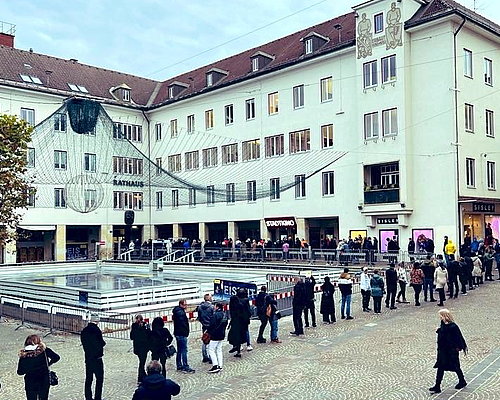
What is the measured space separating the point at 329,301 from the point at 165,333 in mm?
6995

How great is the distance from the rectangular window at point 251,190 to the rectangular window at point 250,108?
5.17m

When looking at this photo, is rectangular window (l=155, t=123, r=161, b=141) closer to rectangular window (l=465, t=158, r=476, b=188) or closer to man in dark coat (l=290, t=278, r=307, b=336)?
rectangular window (l=465, t=158, r=476, b=188)

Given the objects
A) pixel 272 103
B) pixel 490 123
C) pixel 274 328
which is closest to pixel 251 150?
pixel 272 103

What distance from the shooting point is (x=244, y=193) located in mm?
46031

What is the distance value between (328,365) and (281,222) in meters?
30.9

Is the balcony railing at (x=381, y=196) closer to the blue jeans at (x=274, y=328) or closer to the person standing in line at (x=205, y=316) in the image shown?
the blue jeans at (x=274, y=328)

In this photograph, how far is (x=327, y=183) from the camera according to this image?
40.5m

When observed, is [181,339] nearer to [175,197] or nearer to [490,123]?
[490,123]

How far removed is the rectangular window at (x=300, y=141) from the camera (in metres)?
41.5

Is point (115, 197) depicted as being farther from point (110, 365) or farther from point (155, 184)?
point (110, 365)

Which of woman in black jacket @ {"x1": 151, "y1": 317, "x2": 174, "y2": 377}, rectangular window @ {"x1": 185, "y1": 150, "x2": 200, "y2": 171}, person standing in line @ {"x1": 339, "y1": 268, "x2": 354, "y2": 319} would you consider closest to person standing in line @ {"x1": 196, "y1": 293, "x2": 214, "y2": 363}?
woman in black jacket @ {"x1": 151, "y1": 317, "x2": 174, "y2": 377}

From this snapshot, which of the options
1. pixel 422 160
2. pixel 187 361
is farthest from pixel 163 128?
pixel 187 361

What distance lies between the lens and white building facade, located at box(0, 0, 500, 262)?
34062 millimetres

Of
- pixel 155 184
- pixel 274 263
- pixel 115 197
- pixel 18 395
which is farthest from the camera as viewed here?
pixel 115 197
